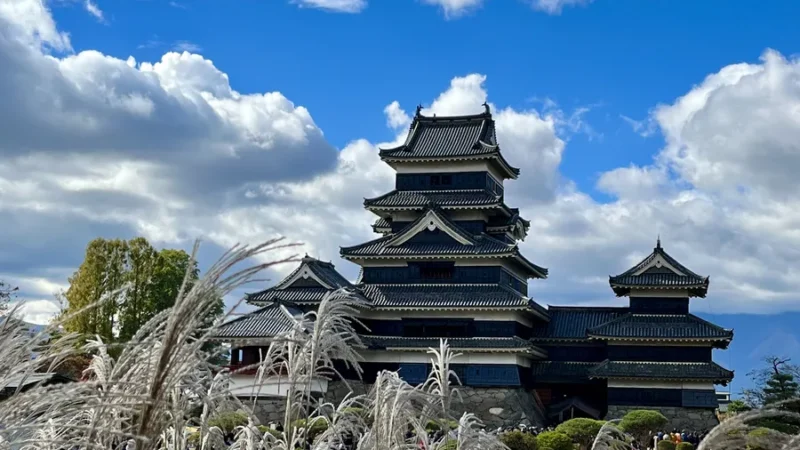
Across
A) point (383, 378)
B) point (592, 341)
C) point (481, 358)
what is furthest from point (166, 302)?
point (383, 378)

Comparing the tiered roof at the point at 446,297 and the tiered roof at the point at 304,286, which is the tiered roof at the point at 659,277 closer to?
the tiered roof at the point at 446,297

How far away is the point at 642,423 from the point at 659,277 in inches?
Result: 323

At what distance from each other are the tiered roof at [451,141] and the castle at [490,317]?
98 mm

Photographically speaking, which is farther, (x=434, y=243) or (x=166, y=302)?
(x=166, y=302)

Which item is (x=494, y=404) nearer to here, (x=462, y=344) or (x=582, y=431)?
(x=462, y=344)

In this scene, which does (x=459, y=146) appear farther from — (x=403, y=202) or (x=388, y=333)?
(x=388, y=333)

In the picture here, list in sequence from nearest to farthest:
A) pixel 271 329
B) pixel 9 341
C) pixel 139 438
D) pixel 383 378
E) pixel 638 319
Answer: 1. pixel 139 438
2. pixel 9 341
3. pixel 383 378
4. pixel 271 329
5. pixel 638 319

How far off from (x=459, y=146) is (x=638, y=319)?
34.1ft

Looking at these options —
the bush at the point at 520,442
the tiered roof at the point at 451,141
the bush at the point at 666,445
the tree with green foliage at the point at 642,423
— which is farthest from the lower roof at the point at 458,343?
the bush at the point at 520,442

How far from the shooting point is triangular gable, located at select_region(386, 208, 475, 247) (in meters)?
38.1

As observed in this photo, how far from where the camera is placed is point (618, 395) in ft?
119

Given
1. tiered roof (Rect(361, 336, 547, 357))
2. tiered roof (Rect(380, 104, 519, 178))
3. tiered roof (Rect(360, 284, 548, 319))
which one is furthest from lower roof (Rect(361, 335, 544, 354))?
tiered roof (Rect(380, 104, 519, 178))

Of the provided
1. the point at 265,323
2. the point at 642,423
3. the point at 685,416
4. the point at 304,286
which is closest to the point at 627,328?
the point at 685,416

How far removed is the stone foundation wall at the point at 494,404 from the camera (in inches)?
1388
